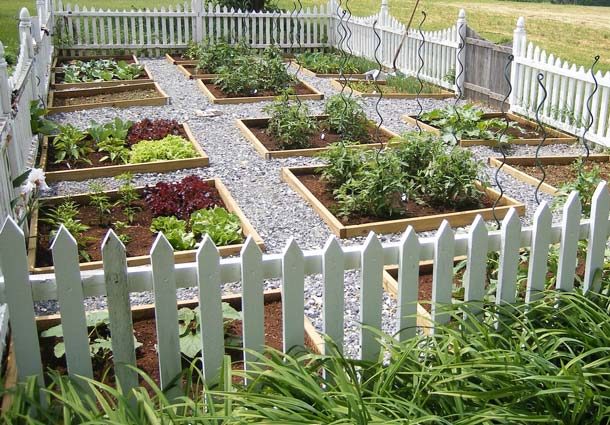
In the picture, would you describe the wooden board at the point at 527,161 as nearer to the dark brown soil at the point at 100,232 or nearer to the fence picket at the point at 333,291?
the dark brown soil at the point at 100,232

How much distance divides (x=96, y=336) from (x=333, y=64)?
11.0 m

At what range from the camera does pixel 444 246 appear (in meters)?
3.41

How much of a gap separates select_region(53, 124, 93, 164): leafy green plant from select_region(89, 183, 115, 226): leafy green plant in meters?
1.56

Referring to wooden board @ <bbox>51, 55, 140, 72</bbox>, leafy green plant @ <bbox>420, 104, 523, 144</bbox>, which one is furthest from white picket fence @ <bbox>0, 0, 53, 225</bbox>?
leafy green plant @ <bbox>420, 104, 523, 144</bbox>

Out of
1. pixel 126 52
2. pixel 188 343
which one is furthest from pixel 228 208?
pixel 126 52

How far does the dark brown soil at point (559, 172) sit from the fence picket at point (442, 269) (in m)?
4.31

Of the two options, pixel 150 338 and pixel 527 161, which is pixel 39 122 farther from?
pixel 527 161

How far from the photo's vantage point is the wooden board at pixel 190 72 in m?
13.0

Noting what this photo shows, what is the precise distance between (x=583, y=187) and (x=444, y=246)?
123 inches

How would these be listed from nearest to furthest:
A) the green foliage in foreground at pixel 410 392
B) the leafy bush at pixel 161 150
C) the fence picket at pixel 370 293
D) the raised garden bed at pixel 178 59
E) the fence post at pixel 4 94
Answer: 1. the green foliage in foreground at pixel 410 392
2. the fence picket at pixel 370 293
3. the fence post at pixel 4 94
4. the leafy bush at pixel 161 150
5. the raised garden bed at pixel 178 59

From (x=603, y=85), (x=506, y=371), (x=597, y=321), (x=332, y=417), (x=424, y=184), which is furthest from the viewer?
(x=603, y=85)

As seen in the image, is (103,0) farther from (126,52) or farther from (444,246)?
(444,246)

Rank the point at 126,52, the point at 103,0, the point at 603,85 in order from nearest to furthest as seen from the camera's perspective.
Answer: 1. the point at 603,85
2. the point at 126,52
3. the point at 103,0

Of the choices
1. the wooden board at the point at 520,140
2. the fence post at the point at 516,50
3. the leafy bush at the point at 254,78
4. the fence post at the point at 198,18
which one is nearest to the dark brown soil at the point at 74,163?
the wooden board at the point at 520,140
